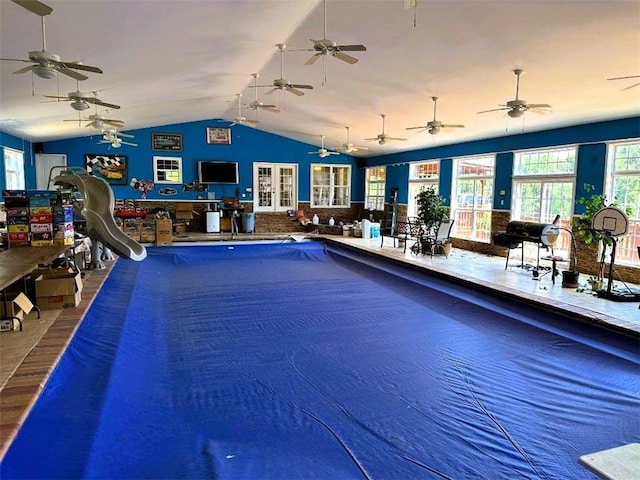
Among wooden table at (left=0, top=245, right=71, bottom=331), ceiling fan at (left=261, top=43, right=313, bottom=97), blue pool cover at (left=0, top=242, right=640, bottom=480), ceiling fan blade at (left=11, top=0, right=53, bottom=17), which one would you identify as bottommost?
blue pool cover at (left=0, top=242, right=640, bottom=480)

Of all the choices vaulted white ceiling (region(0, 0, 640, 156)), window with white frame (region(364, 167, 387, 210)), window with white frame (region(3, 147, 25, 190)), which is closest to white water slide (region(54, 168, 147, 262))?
vaulted white ceiling (region(0, 0, 640, 156))

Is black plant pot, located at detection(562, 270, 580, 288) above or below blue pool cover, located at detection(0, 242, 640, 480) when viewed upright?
above

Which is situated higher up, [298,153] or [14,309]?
[298,153]

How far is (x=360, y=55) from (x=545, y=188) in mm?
4790

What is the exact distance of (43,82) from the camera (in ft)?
19.5

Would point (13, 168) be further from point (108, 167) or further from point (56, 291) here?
point (56, 291)

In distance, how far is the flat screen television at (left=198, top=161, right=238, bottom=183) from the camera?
12.4m

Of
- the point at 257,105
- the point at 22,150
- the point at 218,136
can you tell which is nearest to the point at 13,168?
the point at 22,150

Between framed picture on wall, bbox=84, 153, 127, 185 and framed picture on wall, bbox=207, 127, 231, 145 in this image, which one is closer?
framed picture on wall, bbox=84, 153, 127, 185

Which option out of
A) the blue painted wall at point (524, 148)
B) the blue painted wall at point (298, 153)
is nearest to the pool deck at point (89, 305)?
the blue painted wall at point (524, 148)

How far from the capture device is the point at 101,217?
221 inches

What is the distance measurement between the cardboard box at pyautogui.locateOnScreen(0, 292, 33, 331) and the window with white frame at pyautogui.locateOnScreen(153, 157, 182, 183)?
29.6 ft

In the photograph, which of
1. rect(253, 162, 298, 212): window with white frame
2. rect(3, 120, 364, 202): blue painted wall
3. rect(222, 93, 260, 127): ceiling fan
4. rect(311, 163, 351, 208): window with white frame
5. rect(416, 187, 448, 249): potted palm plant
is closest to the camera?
rect(416, 187, 448, 249): potted palm plant

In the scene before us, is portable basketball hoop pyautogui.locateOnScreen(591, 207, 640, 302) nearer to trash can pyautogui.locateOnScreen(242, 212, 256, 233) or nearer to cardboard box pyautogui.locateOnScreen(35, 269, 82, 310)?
cardboard box pyautogui.locateOnScreen(35, 269, 82, 310)
